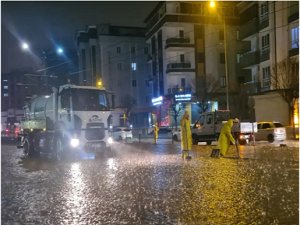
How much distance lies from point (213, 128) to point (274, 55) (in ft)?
55.1

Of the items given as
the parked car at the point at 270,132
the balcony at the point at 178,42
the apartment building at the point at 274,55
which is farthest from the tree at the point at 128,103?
the parked car at the point at 270,132

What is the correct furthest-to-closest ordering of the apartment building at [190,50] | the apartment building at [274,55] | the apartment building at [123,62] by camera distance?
1. the apartment building at [123,62]
2. the apartment building at [190,50]
3. the apartment building at [274,55]

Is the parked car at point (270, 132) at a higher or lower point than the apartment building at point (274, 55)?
lower

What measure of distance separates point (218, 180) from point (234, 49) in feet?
185

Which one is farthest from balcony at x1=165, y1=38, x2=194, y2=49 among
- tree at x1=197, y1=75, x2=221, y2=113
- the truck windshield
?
the truck windshield

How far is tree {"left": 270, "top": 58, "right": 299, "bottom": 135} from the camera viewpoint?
107 ft

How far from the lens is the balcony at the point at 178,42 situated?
198 feet

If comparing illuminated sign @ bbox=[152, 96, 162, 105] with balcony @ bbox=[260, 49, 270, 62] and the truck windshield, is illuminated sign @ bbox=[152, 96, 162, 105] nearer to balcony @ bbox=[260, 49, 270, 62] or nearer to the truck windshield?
balcony @ bbox=[260, 49, 270, 62]

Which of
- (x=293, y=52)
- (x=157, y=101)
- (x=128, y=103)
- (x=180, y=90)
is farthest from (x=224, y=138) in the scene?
(x=128, y=103)

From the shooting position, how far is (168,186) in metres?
10.8

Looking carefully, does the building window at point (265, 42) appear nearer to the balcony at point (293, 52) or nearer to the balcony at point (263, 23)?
the balcony at point (263, 23)

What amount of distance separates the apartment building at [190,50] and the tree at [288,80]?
876 inches

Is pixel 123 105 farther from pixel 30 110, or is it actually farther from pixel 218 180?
pixel 218 180

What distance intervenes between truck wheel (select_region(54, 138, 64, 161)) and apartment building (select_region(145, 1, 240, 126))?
38513 millimetres
